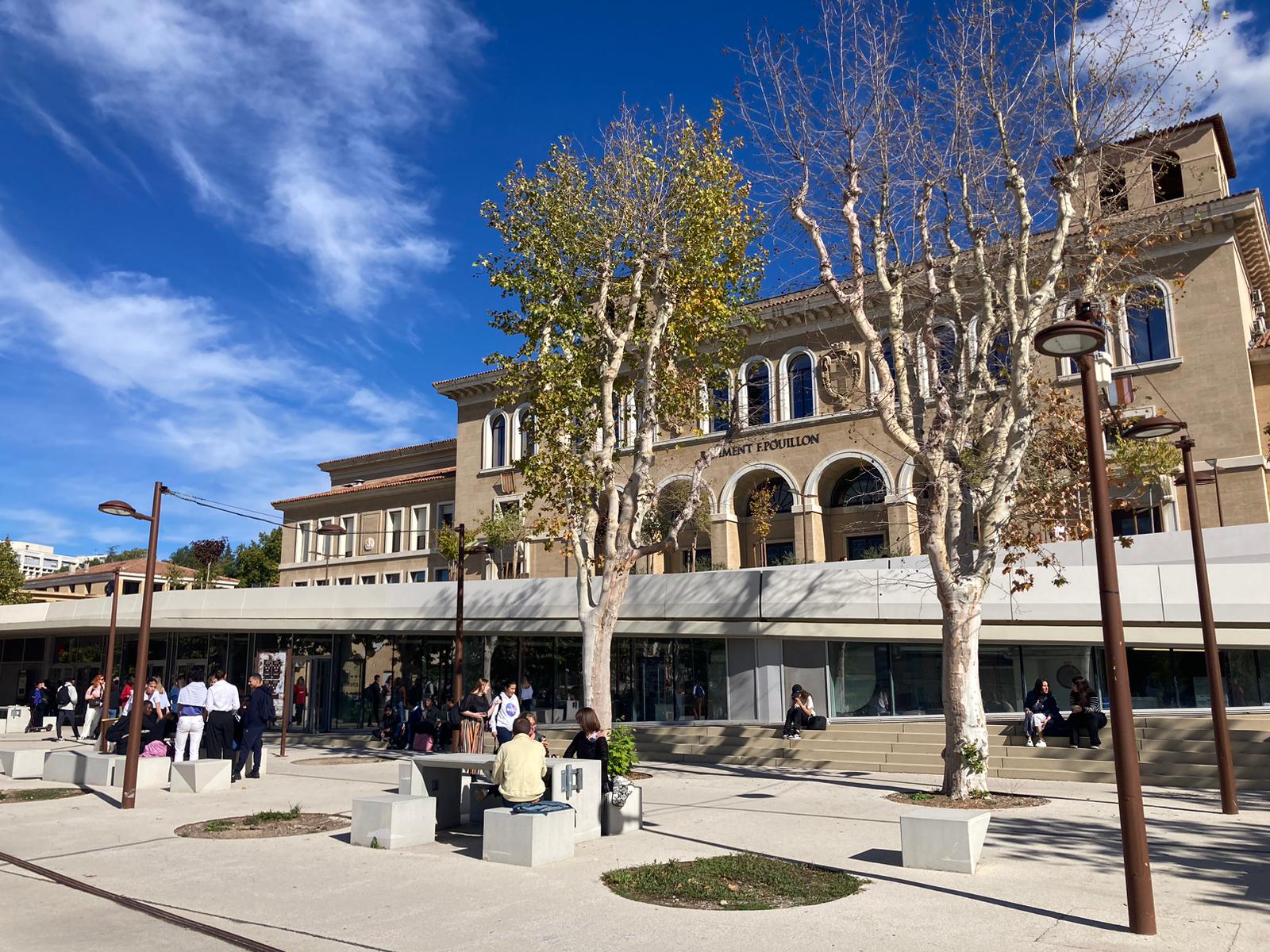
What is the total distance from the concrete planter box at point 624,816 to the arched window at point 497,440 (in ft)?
106

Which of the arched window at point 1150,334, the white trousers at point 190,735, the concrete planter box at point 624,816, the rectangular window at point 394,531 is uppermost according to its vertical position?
the arched window at point 1150,334

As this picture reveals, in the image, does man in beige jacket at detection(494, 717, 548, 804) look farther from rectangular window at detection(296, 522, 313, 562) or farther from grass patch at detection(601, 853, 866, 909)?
rectangular window at detection(296, 522, 313, 562)

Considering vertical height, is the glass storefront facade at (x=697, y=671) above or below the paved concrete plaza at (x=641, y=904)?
above

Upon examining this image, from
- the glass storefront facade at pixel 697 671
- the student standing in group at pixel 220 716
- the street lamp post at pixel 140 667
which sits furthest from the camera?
the glass storefront facade at pixel 697 671

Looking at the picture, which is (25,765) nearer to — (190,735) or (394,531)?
(190,735)

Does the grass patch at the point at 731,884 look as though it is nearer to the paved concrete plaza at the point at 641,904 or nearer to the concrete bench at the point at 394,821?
the paved concrete plaza at the point at 641,904

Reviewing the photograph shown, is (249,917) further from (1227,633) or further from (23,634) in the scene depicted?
(23,634)

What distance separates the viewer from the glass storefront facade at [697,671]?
66.1 ft

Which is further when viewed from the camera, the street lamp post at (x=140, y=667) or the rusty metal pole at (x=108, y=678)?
the rusty metal pole at (x=108, y=678)

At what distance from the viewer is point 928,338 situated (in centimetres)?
1633

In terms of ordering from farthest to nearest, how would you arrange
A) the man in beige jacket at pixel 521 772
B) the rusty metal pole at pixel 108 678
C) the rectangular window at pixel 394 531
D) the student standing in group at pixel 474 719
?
the rectangular window at pixel 394 531 < the rusty metal pole at pixel 108 678 < the student standing in group at pixel 474 719 < the man in beige jacket at pixel 521 772

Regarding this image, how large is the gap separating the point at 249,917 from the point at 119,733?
1188 cm

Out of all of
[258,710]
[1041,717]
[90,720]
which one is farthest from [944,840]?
[90,720]

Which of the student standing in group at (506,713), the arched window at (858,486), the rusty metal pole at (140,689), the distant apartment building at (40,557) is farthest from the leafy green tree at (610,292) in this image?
the distant apartment building at (40,557)
